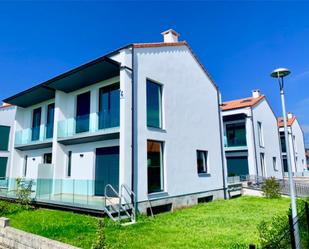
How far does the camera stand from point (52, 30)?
1488cm

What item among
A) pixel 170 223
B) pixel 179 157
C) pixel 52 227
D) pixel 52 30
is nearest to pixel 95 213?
pixel 52 227

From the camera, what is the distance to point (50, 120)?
18.2 m

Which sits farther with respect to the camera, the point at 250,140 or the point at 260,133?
the point at 260,133

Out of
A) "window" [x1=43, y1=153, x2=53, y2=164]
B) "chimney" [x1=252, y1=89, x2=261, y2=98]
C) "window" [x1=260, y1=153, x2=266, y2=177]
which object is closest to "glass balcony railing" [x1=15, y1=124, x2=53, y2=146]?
"window" [x1=43, y1=153, x2=53, y2=164]

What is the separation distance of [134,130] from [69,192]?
178 inches

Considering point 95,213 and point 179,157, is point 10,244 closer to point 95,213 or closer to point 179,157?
point 95,213

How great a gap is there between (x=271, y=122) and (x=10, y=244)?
96.6 ft

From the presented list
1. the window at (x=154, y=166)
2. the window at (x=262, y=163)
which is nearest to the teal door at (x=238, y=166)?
the window at (x=262, y=163)

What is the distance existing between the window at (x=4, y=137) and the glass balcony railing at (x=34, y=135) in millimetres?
3481

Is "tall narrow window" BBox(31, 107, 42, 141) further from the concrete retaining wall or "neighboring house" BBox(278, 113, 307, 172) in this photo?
"neighboring house" BBox(278, 113, 307, 172)

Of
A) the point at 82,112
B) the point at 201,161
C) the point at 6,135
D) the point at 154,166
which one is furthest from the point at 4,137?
the point at 201,161

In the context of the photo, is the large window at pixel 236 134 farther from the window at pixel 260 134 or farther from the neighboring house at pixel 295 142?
the neighboring house at pixel 295 142

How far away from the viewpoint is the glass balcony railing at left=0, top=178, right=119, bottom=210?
34.0ft

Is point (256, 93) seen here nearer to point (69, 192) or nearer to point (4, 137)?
point (69, 192)
